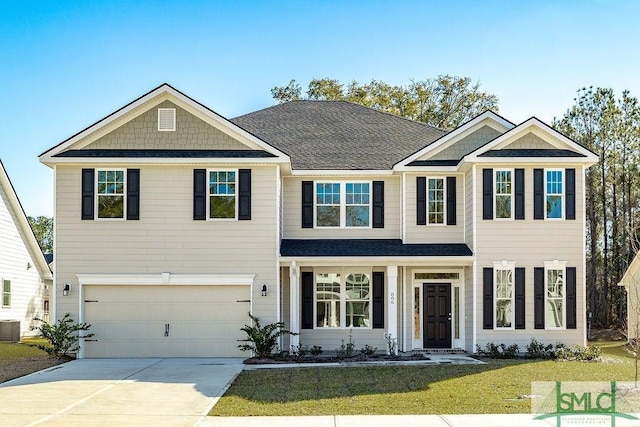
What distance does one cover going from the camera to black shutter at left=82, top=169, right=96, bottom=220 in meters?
21.4

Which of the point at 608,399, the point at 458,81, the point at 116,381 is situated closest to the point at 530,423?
the point at 608,399

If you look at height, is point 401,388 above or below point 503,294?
below

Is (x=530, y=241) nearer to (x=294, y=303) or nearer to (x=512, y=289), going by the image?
(x=512, y=289)

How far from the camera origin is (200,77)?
19.7 meters

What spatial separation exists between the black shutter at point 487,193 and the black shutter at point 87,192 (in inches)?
419

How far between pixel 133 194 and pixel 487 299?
10020mm

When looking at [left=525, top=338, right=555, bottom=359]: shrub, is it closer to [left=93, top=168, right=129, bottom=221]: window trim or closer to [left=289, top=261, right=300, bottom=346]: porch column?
[left=289, top=261, right=300, bottom=346]: porch column

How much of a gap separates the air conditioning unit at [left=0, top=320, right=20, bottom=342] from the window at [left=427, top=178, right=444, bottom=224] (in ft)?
52.9

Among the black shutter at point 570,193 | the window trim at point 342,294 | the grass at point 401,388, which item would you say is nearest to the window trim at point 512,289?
the grass at point 401,388

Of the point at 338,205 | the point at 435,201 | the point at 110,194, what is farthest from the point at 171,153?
the point at 435,201

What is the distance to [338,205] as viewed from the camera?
76.6ft

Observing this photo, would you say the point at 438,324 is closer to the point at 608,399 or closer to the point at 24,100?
the point at 608,399

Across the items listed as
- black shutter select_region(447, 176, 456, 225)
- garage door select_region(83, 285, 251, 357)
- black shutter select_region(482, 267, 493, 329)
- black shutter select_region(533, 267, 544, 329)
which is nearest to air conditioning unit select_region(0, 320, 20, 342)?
garage door select_region(83, 285, 251, 357)

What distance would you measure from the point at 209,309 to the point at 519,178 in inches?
362
